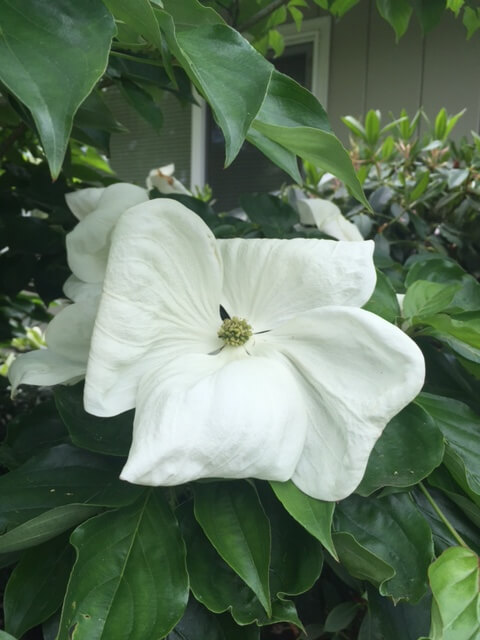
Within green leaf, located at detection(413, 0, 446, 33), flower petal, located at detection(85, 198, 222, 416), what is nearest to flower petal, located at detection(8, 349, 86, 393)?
flower petal, located at detection(85, 198, 222, 416)

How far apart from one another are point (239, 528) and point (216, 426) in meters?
0.14

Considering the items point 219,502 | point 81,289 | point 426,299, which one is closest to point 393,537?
point 219,502

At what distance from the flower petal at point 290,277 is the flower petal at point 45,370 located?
161 millimetres

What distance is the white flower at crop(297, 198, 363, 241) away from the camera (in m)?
0.82

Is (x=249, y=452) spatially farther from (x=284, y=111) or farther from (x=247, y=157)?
(x=247, y=157)

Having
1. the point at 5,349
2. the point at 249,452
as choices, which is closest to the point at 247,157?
the point at 5,349

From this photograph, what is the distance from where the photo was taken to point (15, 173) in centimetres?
106

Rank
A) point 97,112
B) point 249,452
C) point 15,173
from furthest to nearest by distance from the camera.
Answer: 1. point 15,173
2. point 97,112
3. point 249,452

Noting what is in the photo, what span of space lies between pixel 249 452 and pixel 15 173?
85 cm

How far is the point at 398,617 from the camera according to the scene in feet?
1.76

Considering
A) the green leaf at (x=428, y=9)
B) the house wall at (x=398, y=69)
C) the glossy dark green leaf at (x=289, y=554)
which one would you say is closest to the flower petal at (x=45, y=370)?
the glossy dark green leaf at (x=289, y=554)

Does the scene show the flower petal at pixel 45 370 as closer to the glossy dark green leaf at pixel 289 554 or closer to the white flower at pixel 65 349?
the white flower at pixel 65 349

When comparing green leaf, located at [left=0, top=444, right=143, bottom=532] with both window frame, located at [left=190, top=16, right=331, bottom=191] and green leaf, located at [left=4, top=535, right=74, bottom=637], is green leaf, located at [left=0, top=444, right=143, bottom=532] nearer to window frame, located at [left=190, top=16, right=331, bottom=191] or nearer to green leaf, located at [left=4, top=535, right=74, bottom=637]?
green leaf, located at [left=4, top=535, right=74, bottom=637]

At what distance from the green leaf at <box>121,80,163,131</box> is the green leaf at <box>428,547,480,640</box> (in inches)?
30.7
